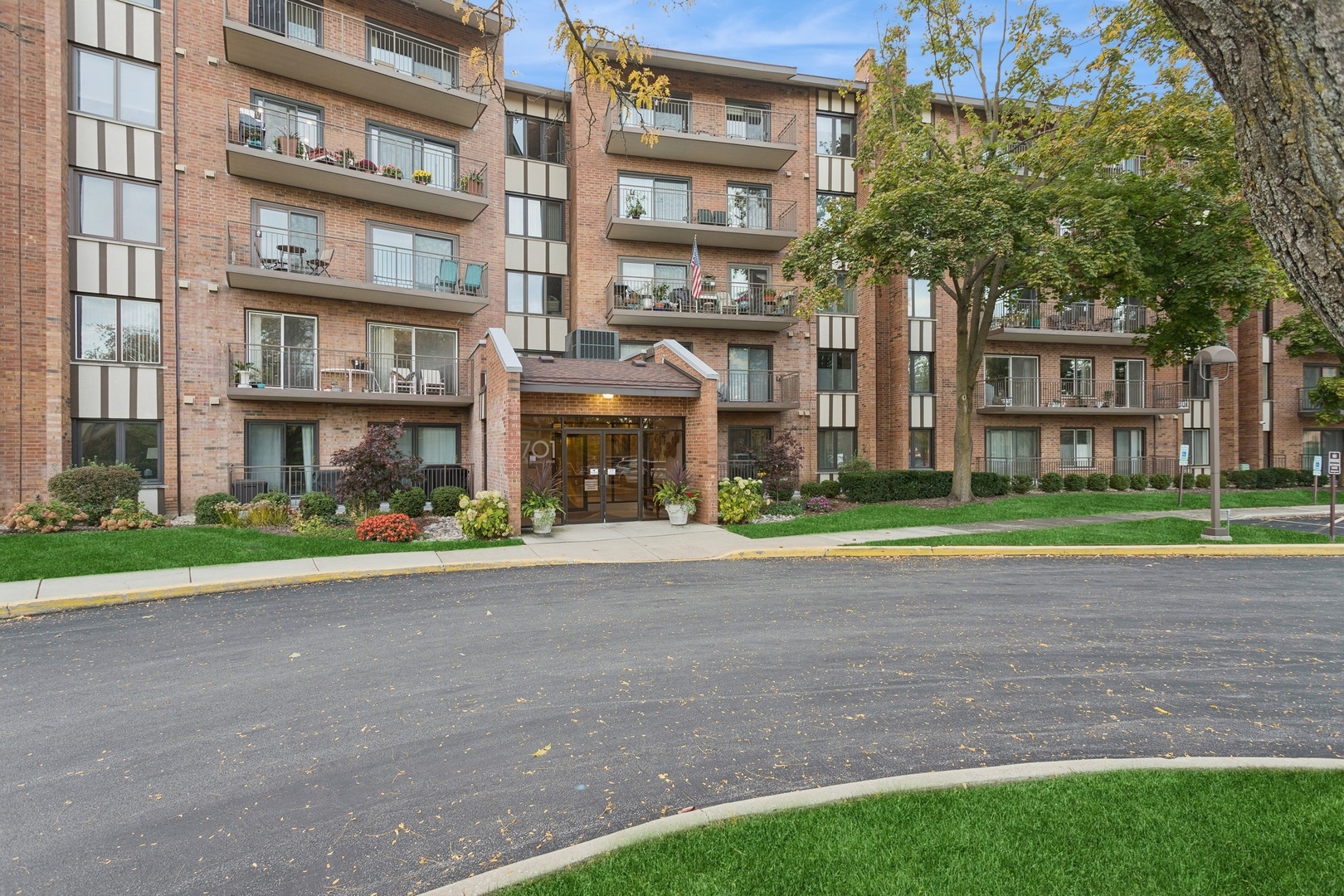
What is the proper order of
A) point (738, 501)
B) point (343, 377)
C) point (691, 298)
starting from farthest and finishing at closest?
point (691, 298)
point (343, 377)
point (738, 501)

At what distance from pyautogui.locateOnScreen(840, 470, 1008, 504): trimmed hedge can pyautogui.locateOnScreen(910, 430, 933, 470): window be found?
7.34 ft

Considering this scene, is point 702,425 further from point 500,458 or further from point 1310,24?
point 1310,24

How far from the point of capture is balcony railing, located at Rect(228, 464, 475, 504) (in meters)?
16.2

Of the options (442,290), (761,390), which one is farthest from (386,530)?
(761,390)

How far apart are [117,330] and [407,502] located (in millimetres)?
8602

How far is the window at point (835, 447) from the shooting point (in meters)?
22.8

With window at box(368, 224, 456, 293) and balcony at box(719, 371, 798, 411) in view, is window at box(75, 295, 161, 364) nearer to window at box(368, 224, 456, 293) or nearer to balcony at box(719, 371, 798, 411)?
window at box(368, 224, 456, 293)

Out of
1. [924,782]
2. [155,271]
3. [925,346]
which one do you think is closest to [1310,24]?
[924,782]

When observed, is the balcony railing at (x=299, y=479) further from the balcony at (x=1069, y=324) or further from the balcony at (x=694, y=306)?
the balcony at (x=1069, y=324)

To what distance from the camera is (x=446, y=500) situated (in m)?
16.1

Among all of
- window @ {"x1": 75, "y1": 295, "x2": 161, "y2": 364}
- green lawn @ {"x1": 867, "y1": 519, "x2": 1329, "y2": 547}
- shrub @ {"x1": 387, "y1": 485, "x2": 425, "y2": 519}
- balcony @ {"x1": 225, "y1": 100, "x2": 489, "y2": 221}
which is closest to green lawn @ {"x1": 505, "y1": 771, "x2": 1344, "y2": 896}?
green lawn @ {"x1": 867, "y1": 519, "x2": 1329, "y2": 547}

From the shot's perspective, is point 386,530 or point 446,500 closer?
point 386,530

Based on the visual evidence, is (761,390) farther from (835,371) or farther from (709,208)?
(709,208)

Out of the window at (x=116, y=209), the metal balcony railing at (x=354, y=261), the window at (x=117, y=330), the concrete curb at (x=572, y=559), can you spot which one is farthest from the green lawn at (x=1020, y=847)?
the window at (x=116, y=209)
